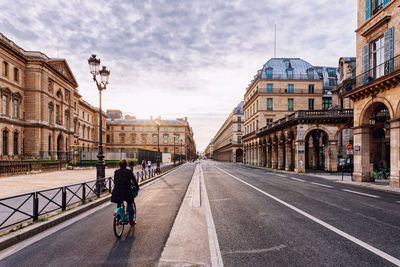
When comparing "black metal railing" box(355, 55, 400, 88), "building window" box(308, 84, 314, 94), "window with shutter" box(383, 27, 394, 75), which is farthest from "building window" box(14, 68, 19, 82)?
"building window" box(308, 84, 314, 94)

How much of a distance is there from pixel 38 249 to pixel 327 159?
29.9 m

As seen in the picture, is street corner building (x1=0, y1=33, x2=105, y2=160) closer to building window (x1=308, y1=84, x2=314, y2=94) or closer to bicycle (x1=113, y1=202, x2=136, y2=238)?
bicycle (x1=113, y1=202, x2=136, y2=238)

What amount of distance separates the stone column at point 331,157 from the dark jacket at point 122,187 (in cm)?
2697

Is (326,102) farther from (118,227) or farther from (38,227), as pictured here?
(38,227)

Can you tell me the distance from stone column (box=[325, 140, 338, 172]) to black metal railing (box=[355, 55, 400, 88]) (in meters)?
10.8

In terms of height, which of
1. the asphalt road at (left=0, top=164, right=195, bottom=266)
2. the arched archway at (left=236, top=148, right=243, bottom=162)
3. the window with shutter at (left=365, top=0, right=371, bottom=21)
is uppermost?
the window with shutter at (left=365, top=0, right=371, bottom=21)

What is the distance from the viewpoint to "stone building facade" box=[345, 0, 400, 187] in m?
14.6

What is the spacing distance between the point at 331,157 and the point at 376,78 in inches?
538

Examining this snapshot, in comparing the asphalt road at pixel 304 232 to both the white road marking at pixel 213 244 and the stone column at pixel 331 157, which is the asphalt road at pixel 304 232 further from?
the stone column at pixel 331 157

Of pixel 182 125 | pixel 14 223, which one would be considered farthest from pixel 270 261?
pixel 182 125

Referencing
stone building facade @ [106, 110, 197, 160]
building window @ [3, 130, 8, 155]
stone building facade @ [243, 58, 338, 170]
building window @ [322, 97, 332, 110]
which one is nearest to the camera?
building window @ [3, 130, 8, 155]

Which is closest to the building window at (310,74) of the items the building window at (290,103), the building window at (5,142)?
the building window at (290,103)

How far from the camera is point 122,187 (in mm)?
5809

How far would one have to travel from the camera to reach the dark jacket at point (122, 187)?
5762 mm
